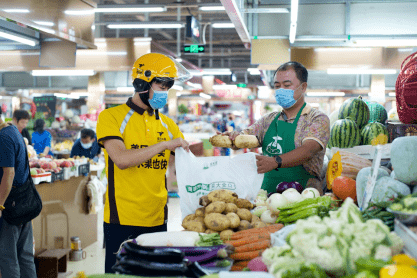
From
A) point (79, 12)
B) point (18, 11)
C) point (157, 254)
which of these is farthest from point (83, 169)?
point (157, 254)

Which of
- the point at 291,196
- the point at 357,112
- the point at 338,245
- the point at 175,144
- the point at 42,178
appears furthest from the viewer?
the point at 42,178

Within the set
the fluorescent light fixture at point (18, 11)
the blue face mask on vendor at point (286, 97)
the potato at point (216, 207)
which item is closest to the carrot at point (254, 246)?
the potato at point (216, 207)

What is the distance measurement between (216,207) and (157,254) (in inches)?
25.5

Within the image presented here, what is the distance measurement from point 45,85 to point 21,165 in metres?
16.8

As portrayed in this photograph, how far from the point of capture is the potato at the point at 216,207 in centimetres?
236

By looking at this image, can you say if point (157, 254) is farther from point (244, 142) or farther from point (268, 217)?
point (244, 142)

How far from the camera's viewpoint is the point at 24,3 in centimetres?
546

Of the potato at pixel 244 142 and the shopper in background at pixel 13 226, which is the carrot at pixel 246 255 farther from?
the shopper in background at pixel 13 226

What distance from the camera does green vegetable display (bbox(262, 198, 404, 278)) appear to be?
145 centimetres

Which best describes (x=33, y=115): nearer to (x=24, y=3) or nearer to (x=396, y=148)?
(x=24, y=3)

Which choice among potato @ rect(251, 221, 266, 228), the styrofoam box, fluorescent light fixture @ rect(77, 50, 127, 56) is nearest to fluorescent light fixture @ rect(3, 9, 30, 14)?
the styrofoam box

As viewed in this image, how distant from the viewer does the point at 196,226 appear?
232cm

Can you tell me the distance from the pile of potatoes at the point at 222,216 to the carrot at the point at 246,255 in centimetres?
A: 16

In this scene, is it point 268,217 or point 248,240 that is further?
point 268,217
